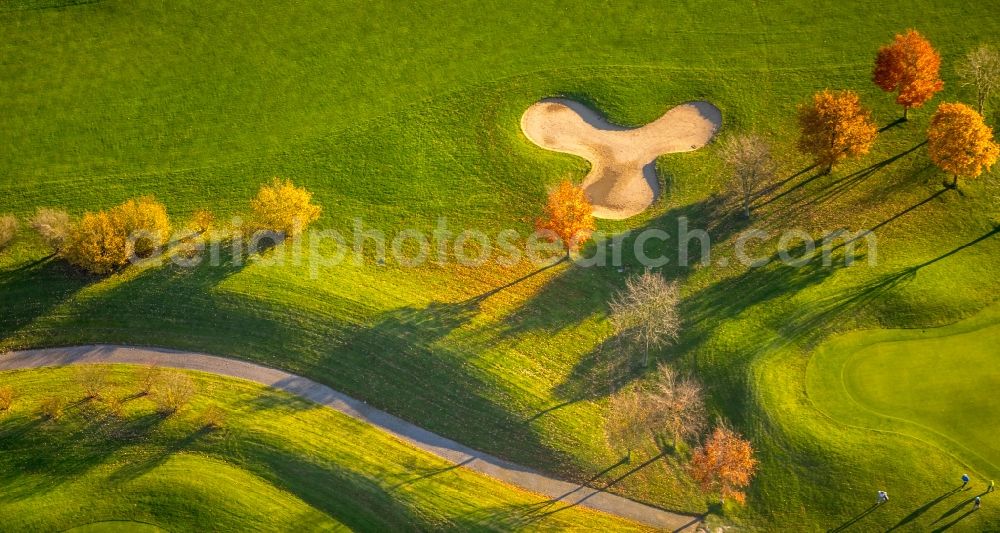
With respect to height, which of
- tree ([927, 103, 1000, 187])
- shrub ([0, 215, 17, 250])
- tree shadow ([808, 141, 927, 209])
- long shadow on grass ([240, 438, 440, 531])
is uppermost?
shrub ([0, 215, 17, 250])

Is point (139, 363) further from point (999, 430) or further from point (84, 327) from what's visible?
point (999, 430)

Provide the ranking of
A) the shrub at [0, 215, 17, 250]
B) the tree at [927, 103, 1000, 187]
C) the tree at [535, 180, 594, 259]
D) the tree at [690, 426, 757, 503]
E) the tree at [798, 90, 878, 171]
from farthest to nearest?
the shrub at [0, 215, 17, 250]
the tree at [798, 90, 878, 171]
the tree at [927, 103, 1000, 187]
the tree at [535, 180, 594, 259]
the tree at [690, 426, 757, 503]

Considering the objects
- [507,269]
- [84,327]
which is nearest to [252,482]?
[84,327]

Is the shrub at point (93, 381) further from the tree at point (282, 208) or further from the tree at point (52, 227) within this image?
the tree at point (282, 208)

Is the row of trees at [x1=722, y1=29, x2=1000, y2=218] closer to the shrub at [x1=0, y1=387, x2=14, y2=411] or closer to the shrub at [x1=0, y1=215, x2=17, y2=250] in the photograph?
the shrub at [x1=0, y1=387, x2=14, y2=411]

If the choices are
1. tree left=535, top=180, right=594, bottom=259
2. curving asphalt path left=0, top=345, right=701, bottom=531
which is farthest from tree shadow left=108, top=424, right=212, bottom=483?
tree left=535, top=180, right=594, bottom=259

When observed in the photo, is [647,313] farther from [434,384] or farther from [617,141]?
[617,141]
